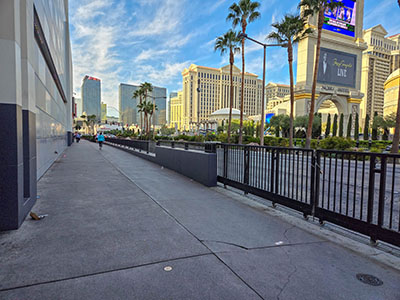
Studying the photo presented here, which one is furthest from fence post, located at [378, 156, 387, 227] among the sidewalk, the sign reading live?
the sign reading live

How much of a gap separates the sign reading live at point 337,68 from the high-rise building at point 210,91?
46.8 meters

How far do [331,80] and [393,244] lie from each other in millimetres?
105132

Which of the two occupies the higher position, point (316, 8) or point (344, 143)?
point (316, 8)

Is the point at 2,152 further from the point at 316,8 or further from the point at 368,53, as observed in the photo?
the point at 368,53

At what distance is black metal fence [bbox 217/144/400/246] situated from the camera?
392 cm

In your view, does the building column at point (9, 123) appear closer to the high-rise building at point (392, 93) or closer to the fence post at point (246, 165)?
the fence post at point (246, 165)

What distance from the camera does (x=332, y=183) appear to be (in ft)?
16.2

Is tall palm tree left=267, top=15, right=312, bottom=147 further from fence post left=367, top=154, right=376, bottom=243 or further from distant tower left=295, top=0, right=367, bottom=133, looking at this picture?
distant tower left=295, top=0, right=367, bottom=133

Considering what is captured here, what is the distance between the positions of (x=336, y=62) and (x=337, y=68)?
221 centimetres

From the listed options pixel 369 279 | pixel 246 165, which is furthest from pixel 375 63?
pixel 369 279

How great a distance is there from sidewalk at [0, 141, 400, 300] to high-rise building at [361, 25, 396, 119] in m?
188

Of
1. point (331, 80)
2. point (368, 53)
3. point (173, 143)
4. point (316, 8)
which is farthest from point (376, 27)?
point (173, 143)

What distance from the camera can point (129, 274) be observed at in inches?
115

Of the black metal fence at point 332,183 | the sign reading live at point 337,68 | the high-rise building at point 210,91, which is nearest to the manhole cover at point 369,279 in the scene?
the black metal fence at point 332,183
